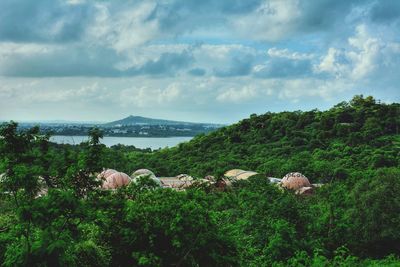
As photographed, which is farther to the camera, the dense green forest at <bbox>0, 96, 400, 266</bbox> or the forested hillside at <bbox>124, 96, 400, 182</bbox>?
the forested hillside at <bbox>124, 96, 400, 182</bbox>

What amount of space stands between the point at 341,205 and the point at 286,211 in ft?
19.9

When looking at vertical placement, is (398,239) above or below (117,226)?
below

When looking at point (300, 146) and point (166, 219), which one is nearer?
point (166, 219)

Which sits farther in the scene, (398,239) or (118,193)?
(398,239)

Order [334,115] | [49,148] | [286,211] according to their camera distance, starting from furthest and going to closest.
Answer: [334,115]
[286,211]
[49,148]

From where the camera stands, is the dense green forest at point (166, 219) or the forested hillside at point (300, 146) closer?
the dense green forest at point (166, 219)

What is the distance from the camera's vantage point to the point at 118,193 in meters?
14.8

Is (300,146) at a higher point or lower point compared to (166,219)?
lower

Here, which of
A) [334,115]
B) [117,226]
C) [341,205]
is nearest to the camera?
[117,226]

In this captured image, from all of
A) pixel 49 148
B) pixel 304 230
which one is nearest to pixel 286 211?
pixel 304 230

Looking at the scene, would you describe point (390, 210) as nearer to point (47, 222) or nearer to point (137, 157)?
point (47, 222)

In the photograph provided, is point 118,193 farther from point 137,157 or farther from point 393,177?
point 137,157

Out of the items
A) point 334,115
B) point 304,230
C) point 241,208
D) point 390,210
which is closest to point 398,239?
point 390,210

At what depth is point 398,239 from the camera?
25.0 m
